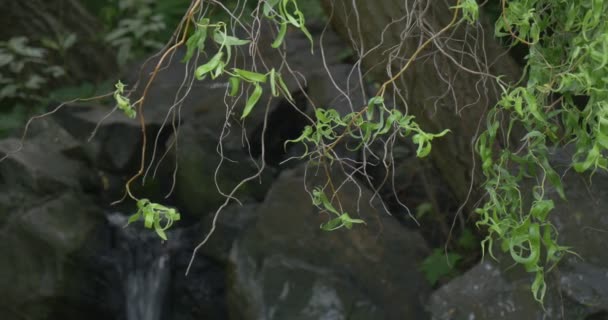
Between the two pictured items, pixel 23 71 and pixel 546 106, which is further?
pixel 23 71

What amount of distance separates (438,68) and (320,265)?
1.37 meters

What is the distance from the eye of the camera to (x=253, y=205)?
18.4 ft

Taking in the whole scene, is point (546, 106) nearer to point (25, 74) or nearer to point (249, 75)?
point (249, 75)

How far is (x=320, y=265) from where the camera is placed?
4715 millimetres

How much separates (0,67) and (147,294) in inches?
111

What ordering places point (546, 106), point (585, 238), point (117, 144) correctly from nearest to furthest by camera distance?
point (546, 106), point (585, 238), point (117, 144)

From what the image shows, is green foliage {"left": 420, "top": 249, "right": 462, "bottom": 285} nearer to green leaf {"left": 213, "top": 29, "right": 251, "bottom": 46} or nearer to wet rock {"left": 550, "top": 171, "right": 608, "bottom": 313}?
wet rock {"left": 550, "top": 171, "right": 608, "bottom": 313}

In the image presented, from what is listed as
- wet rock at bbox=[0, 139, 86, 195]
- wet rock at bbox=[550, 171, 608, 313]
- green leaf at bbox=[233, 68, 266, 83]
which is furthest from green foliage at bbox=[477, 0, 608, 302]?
wet rock at bbox=[0, 139, 86, 195]

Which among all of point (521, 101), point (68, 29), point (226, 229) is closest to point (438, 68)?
point (521, 101)

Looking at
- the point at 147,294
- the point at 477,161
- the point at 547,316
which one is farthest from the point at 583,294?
the point at 147,294

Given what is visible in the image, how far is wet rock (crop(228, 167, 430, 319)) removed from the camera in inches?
181

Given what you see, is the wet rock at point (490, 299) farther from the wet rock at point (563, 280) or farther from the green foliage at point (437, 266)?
the green foliage at point (437, 266)

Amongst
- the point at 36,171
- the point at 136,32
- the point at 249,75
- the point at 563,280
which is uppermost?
the point at 249,75

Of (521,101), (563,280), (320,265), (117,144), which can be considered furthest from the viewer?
Answer: (117,144)
